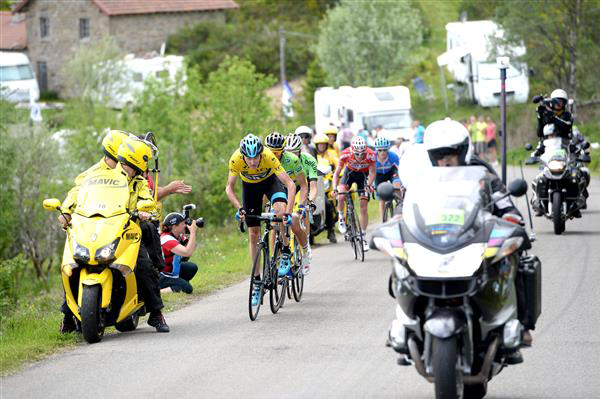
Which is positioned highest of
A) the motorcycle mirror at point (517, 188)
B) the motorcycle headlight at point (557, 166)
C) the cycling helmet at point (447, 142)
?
the cycling helmet at point (447, 142)

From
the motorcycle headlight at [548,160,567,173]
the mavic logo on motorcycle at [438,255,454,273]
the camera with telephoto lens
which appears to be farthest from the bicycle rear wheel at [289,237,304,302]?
the motorcycle headlight at [548,160,567,173]

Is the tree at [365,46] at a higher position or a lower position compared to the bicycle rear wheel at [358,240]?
higher

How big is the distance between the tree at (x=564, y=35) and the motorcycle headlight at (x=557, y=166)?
3246 cm

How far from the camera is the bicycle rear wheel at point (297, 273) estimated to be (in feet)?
47.0

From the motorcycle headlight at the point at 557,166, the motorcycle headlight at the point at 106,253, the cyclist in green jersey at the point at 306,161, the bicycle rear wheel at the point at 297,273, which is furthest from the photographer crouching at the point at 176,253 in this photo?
the motorcycle headlight at the point at 557,166

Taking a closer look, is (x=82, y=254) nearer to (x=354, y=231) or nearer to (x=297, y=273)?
(x=297, y=273)

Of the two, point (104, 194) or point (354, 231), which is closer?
point (104, 194)

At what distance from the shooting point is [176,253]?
15.1m

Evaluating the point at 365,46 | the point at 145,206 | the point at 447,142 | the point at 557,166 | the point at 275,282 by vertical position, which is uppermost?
the point at 365,46

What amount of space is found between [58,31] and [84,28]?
248cm

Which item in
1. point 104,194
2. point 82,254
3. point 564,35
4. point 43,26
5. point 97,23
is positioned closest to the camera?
point 82,254

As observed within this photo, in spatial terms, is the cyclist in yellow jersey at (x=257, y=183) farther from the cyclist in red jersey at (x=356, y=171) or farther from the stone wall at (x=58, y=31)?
the stone wall at (x=58, y=31)

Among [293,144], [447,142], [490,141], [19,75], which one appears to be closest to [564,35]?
[490,141]

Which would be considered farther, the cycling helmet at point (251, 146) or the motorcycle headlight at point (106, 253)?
the cycling helmet at point (251, 146)
